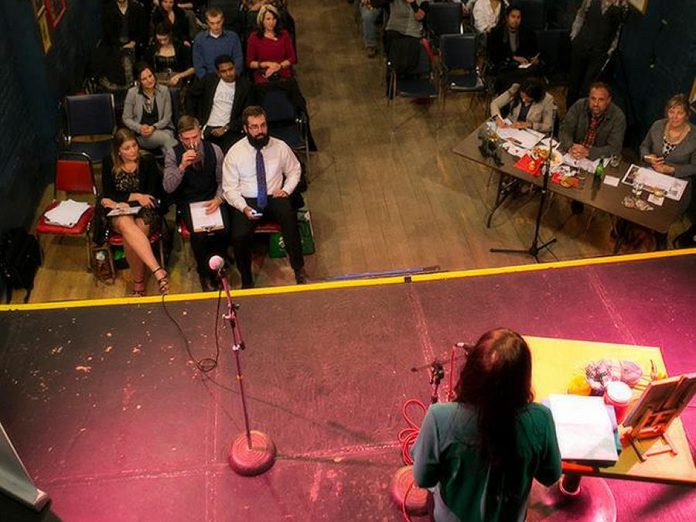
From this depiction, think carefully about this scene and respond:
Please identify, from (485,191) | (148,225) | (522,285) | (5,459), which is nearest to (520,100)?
(485,191)

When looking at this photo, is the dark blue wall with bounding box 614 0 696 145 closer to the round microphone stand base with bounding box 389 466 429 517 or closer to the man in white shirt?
the man in white shirt

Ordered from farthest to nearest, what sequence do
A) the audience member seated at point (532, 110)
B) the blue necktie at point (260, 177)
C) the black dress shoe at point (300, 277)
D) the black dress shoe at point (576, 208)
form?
1. the black dress shoe at point (576, 208)
2. the audience member seated at point (532, 110)
3. the black dress shoe at point (300, 277)
4. the blue necktie at point (260, 177)

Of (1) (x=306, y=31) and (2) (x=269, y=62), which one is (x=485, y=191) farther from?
Answer: (1) (x=306, y=31)

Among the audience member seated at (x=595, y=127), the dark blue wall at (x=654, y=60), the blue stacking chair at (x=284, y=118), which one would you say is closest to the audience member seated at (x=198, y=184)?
the blue stacking chair at (x=284, y=118)

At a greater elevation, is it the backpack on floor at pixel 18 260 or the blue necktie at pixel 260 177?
the blue necktie at pixel 260 177

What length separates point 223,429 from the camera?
3709 millimetres

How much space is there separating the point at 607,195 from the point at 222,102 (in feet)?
10.8

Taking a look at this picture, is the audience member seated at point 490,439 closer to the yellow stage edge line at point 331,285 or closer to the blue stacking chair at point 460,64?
the yellow stage edge line at point 331,285

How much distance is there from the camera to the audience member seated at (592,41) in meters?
6.87

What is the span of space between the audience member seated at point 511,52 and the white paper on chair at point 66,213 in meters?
4.16

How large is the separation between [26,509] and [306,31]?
7579mm

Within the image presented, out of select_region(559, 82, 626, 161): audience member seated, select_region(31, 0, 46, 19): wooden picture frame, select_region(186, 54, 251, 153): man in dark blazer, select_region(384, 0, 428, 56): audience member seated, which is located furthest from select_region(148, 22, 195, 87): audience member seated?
Result: select_region(559, 82, 626, 161): audience member seated

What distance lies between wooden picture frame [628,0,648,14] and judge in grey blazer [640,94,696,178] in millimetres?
1911

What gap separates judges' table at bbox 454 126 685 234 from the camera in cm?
497
